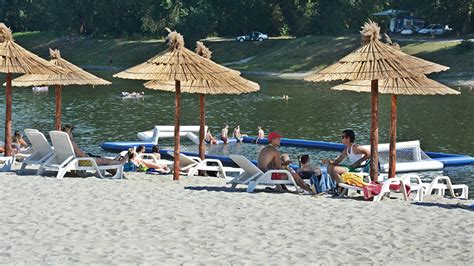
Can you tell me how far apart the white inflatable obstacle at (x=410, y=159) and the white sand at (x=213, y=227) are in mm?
8305

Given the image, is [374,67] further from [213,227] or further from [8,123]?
[8,123]

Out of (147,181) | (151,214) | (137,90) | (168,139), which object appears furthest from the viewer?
(137,90)

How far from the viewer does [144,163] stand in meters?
20.6

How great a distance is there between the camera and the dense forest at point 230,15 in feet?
270

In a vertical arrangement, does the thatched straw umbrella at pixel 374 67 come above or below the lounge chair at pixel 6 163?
above

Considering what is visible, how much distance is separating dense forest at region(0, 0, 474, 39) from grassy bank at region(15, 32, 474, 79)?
2.16 m

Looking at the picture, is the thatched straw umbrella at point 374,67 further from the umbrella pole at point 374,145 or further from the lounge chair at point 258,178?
the lounge chair at point 258,178

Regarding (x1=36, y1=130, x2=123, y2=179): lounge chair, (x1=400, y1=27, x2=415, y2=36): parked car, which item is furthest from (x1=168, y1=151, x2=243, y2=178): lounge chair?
(x1=400, y1=27, x2=415, y2=36): parked car

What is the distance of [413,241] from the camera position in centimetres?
1271

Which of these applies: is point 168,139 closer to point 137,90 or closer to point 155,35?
point 137,90

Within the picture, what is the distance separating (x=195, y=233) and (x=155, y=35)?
89292 mm

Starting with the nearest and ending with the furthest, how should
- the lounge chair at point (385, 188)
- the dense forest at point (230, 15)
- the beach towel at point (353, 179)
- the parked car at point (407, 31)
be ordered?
the lounge chair at point (385, 188) < the beach towel at point (353, 179) < the dense forest at point (230, 15) < the parked car at point (407, 31)

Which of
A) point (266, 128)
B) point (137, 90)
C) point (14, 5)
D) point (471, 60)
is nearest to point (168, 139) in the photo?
point (266, 128)

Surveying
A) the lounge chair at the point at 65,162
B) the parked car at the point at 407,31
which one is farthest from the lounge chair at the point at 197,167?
the parked car at the point at 407,31
